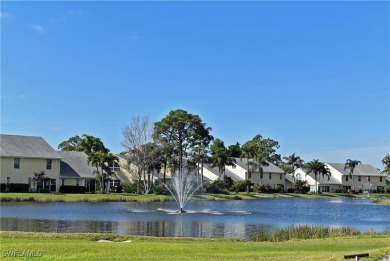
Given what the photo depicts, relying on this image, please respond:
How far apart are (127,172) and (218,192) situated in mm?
15820

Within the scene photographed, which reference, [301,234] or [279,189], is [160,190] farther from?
[301,234]

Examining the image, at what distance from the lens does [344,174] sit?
136625mm

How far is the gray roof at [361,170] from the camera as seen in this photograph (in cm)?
13862

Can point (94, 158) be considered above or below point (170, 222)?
above

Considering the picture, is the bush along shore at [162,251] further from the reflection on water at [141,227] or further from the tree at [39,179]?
the tree at [39,179]

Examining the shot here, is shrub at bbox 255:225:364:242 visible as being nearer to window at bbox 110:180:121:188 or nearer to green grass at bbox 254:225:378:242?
green grass at bbox 254:225:378:242

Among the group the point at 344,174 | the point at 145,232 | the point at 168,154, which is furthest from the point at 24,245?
the point at 344,174

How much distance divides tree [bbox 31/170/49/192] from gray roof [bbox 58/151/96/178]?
4.86 meters

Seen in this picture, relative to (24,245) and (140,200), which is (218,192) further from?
(24,245)

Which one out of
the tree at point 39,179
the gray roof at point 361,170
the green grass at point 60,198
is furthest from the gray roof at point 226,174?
the tree at point 39,179

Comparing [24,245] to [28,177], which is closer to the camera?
[24,245]

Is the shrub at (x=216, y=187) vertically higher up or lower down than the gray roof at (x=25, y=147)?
lower down

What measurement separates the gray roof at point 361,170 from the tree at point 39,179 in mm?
86946

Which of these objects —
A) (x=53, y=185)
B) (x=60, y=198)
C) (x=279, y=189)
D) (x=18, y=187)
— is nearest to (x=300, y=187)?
(x=279, y=189)
